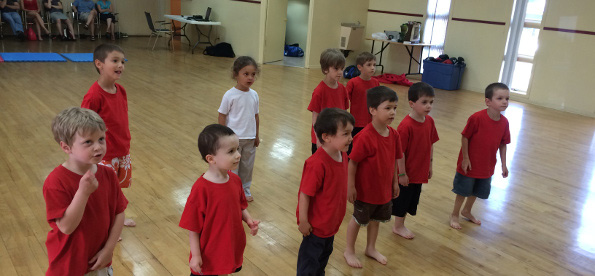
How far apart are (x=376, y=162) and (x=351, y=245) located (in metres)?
0.60

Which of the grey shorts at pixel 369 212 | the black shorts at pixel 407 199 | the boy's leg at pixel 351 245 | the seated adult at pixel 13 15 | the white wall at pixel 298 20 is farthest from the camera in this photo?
the white wall at pixel 298 20

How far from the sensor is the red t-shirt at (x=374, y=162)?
90.8 inches

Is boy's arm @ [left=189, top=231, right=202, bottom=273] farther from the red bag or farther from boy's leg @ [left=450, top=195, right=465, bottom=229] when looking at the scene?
the red bag

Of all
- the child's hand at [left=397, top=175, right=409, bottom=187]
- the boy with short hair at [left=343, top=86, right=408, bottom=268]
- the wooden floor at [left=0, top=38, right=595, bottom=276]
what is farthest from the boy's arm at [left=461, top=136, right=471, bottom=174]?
the boy with short hair at [left=343, top=86, right=408, bottom=268]

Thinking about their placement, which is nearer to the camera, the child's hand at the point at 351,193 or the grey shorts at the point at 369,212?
the child's hand at the point at 351,193

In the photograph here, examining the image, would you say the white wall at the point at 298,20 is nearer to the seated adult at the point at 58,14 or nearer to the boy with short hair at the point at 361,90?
the seated adult at the point at 58,14

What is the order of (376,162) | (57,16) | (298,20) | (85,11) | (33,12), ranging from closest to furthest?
1. (376,162)
2. (33,12)
3. (57,16)
4. (85,11)
5. (298,20)

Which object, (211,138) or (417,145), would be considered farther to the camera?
(417,145)

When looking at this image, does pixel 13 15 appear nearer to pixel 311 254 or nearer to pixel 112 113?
pixel 112 113

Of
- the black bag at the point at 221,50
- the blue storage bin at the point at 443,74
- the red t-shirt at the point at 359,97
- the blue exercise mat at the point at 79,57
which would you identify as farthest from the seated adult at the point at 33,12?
the red t-shirt at the point at 359,97

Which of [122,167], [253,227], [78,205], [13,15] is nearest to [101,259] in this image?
[78,205]

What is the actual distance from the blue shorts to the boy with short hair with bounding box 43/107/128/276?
2.32 meters

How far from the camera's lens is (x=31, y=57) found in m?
8.33

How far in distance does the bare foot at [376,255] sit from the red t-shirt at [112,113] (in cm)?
153
